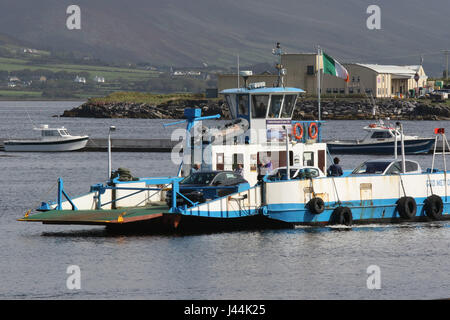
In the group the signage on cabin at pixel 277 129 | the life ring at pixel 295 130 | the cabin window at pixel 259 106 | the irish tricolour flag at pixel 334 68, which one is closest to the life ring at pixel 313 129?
the life ring at pixel 295 130

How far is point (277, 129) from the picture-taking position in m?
41.8

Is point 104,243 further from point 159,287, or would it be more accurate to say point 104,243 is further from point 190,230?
point 159,287

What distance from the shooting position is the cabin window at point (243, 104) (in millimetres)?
42000

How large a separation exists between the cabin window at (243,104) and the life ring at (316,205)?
24.6ft

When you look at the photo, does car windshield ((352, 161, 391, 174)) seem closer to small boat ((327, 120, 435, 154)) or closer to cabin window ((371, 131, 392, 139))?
small boat ((327, 120, 435, 154))

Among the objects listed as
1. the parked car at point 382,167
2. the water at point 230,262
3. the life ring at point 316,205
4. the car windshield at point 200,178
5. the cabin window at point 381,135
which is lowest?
the water at point 230,262

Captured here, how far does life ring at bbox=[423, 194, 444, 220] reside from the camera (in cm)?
3919

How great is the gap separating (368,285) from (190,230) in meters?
11.1

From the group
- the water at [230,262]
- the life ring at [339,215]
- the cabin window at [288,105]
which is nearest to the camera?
the water at [230,262]

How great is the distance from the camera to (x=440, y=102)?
195 meters

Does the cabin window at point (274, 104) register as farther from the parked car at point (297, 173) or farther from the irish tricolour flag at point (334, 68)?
the parked car at point (297, 173)

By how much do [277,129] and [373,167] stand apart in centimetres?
513

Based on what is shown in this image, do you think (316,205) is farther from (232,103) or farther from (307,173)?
(232,103)

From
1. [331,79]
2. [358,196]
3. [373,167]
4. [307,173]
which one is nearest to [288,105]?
[373,167]
